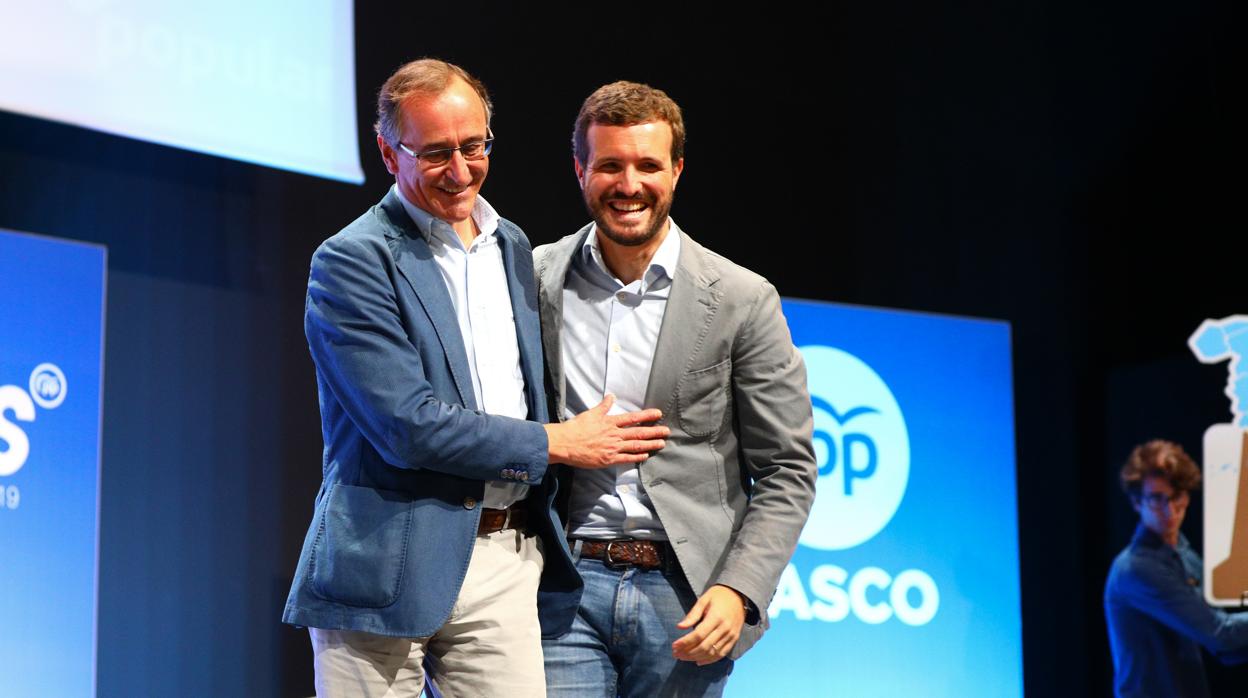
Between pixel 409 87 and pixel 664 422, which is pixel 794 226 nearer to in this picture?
pixel 664 422

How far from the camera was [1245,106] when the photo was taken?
5527mm

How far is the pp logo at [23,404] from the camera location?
122 inches

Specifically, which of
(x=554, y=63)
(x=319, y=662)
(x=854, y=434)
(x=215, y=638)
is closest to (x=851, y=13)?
(x=554, y=63)

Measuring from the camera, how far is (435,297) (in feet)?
7.30

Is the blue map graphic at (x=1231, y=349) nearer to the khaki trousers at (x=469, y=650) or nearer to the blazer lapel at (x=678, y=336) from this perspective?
the blazer lapel at (x=678, y=336)

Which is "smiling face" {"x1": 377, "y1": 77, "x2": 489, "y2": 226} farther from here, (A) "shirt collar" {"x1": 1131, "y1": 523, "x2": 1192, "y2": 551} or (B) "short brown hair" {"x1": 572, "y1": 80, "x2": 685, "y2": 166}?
(A) "shirt collar" {"x1": 1131, "y1": 523, "x2": 1192, "y2": 551}

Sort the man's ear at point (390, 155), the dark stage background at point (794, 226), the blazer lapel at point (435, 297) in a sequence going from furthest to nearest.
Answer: the dark stage background at point (794, 226) < the man's ear at point (390, 155) < the blazer lapel at point (435, 297)

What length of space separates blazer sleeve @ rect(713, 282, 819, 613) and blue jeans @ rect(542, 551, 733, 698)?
12cm

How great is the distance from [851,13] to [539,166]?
4.98 feet

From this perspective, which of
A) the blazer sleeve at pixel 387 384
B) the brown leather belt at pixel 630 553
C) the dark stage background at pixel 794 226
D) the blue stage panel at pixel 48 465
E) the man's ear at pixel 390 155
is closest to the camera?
the blazer sleeve at pixel 387 384

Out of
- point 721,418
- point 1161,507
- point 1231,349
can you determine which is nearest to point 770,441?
point 721,418

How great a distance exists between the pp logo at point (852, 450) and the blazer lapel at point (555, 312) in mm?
1824

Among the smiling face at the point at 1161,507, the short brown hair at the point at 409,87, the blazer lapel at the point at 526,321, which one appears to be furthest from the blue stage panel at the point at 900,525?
the short brown hair at the point at 409,87

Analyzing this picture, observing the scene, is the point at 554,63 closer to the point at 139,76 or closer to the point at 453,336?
the point at 139,76
